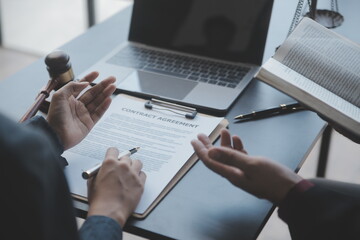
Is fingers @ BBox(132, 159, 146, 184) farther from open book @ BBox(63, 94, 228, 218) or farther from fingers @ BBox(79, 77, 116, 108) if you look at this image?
fingers @ BBox(79, 77, 116, 108)

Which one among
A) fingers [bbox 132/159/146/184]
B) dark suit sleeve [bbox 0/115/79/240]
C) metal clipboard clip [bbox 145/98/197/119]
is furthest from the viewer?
metal clipboard clip [bbox 145/98/197/119]

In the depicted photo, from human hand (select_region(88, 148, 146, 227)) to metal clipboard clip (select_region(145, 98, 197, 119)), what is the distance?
0.23 meters

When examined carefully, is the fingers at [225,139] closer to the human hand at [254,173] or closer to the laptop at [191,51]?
the human hand at [254,173]

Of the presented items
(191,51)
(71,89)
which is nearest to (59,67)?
(71,89)

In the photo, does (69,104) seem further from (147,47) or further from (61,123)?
(147,47)

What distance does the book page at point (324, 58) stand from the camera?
1183mm

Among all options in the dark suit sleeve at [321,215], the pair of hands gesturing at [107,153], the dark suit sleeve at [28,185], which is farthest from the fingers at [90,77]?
the dark suit sleeve at [28,185]

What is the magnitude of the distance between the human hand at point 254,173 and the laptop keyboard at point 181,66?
0.40 meters

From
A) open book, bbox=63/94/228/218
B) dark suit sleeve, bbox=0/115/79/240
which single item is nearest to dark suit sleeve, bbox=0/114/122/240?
dark suit sleeve, bbox=0/115/79/240

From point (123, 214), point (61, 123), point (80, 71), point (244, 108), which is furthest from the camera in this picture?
point (80, 71)

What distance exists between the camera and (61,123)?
1.14 metres

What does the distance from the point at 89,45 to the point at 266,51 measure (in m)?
0.50

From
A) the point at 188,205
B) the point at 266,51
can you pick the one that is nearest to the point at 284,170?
the point at 188,205

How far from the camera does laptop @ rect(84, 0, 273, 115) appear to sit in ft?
4.38
